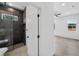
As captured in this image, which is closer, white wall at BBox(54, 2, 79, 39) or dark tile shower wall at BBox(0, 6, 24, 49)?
dark tile shower wall at BBox(0, 6, 24, 49)

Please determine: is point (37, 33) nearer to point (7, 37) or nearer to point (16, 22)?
point (16, 22)

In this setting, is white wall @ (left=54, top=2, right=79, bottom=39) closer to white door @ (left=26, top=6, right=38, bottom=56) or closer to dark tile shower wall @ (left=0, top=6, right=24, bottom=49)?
white door @ (left=26, top=6, right=38, bottom=56)

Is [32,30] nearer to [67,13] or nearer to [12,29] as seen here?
[12,29]

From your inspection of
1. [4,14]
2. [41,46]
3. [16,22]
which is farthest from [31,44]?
[4,14]

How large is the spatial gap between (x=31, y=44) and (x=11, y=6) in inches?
51.1

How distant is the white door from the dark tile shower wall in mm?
266

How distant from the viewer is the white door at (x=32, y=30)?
8.49 ft

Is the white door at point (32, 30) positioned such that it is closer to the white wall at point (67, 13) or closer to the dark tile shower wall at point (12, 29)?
the dark tile shower wall at point (12, 29)

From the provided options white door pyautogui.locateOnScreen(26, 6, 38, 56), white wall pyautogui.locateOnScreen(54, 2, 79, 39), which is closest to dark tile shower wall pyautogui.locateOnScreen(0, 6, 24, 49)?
white door pyautogui.locateOnScreen(26, 6, 38, 56)

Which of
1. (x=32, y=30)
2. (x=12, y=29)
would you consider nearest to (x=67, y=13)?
(x=32, y=30)

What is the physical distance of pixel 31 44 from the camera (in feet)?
9.09

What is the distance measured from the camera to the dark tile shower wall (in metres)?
2.05

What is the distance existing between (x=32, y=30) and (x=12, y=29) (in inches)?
25.9

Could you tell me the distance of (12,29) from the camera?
2.34 meters
